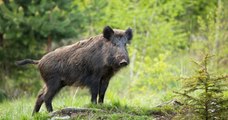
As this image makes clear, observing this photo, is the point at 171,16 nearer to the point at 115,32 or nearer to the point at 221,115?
the point at 115,32

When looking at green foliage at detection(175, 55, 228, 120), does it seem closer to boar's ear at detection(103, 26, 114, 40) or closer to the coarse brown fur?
the coarse brown fur

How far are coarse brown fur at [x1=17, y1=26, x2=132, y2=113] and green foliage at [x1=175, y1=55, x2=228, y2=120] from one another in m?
2.63

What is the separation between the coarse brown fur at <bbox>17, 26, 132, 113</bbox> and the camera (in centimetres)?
822

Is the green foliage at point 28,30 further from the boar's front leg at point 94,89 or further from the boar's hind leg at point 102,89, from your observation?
the boar's front leg at point 94,89

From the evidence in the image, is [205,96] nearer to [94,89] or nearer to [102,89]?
[94,89]

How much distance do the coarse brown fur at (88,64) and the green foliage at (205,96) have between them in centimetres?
263

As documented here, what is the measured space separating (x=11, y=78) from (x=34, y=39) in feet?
5.03

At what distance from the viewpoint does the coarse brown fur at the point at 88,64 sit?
822cm

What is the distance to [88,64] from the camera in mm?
8359

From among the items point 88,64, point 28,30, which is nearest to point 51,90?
point 88,64

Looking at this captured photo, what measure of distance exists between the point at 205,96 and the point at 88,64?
10.5ft

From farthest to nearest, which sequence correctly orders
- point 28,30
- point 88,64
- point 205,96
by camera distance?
point 28,30 < point 88,64 < point 205,96

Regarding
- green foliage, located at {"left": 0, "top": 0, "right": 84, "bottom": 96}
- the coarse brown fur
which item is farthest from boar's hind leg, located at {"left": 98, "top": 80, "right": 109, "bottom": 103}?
green foliage, located at {"left": 0, "top": 0, "right": 84, "bottom": 96}

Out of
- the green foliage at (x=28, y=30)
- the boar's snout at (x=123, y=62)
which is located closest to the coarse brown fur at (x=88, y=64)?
the boar's snout at (x=123, y=62)
